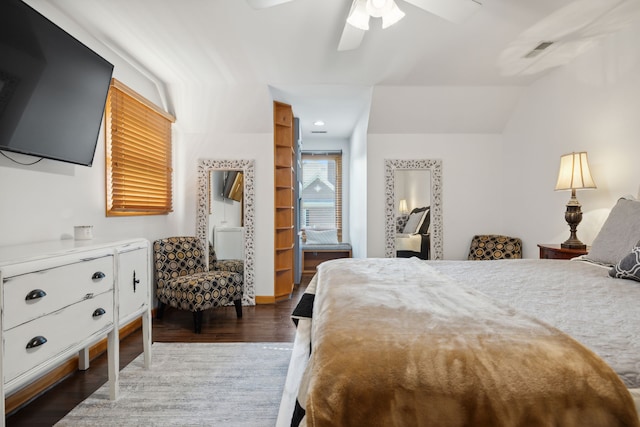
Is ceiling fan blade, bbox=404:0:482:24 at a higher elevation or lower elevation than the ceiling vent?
lower

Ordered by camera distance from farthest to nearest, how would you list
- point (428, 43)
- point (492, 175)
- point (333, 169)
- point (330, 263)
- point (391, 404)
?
1. point (333, 169)
2. point (492, 175)
3. point (428, 43)
4. point (330, 263)
5. point (391, 404)

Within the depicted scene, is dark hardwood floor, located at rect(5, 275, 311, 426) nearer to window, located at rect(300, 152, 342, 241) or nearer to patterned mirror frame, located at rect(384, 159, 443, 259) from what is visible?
patterned mirror frame, located at rect(384, 159, 443, 259)

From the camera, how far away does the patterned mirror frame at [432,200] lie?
439 centimetres

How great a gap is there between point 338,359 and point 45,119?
205cm

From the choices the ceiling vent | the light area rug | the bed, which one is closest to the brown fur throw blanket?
the bed

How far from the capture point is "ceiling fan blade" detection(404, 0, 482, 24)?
1.85 metres

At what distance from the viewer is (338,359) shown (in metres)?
0.81

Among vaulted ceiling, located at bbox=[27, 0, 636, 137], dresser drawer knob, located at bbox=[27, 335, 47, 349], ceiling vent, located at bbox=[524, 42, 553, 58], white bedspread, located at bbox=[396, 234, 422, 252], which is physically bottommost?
dresser drawer knob, located at bbox=[27, 335, 47, 349]

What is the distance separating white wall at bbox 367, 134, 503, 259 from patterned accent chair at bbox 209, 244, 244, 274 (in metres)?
1.63

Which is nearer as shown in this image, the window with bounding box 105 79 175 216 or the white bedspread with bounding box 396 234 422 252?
the window with bounding box 105 79 175 216

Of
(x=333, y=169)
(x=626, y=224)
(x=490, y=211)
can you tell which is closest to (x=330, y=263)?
(x=626, y=224)

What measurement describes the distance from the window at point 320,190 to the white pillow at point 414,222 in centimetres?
227

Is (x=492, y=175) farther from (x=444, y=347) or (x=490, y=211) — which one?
(x=444, y=347)

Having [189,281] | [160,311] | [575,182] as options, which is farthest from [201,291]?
[575,182]
